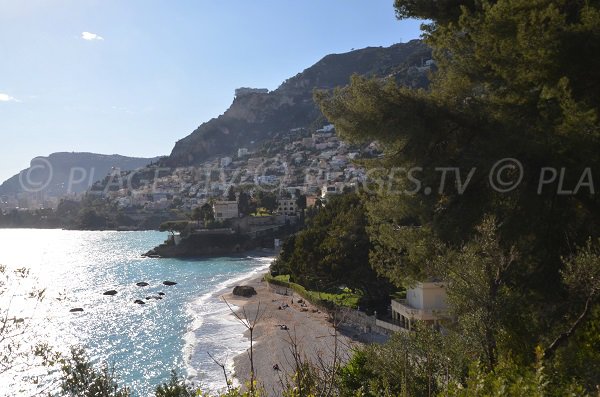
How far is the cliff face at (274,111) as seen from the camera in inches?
4993

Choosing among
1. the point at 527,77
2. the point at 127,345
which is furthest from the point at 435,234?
the point at 127,345

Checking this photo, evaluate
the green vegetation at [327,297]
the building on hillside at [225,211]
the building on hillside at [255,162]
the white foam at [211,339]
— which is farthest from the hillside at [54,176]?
the green vegetation at [327,297]

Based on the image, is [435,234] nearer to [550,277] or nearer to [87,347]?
[550,277]

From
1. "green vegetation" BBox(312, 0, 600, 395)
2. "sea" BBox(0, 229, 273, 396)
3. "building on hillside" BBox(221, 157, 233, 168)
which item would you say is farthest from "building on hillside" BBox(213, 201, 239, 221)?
"green vegetation" BBox(312, 0, 600, 395)

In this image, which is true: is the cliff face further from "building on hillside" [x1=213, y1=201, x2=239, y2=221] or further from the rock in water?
the rock in water

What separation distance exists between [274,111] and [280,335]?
11594 cm

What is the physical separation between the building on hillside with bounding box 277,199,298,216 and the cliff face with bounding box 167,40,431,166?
211ft

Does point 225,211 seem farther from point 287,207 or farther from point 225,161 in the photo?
point 225,161

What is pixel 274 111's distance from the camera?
132625mm

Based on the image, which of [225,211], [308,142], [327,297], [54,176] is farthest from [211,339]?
[54,176]

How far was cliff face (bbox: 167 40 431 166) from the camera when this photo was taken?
12681 centimetres

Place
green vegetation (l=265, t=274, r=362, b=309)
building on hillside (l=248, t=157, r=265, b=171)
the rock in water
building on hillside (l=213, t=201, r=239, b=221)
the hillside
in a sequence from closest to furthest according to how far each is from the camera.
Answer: green vegetation (l=265, t=274, r=362, b=309), the rock in water, building on hillside (l=213, t=201, r=239, b=221), building on hillside (l=248, t=157, r=265, b=171), the hillside

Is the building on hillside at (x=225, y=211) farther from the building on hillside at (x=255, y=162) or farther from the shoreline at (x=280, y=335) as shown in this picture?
the building on hillside at (x=255, y=162)

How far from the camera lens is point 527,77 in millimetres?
5699
